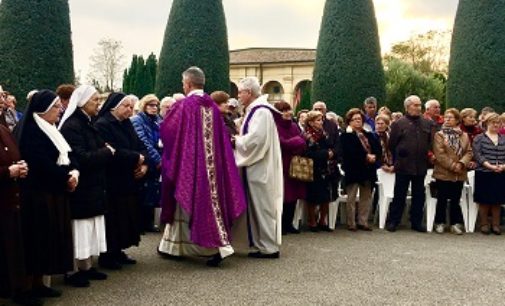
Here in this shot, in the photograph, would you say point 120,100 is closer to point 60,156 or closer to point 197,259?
point 60,156

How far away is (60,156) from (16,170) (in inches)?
22.8

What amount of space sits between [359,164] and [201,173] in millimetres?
3601

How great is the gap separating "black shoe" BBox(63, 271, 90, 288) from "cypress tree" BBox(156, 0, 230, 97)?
11.6 metres

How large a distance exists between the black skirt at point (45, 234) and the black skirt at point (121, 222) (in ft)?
3.40

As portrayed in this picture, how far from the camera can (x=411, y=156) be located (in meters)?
9.56

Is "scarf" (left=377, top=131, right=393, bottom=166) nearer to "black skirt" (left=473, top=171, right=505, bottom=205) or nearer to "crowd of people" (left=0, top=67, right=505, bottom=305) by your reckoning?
"crowd of people" (left=0, top=67, right=505, bottom=305)

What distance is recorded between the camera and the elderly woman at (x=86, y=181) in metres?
5.73

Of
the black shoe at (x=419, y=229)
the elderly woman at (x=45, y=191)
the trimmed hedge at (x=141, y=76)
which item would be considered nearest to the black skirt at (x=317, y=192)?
the black shoe at (x=419, y=229)

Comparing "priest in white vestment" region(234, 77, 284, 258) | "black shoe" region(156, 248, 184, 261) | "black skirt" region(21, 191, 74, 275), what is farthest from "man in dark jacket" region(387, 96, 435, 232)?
"black skirt" region(21, 191, 74, 275)

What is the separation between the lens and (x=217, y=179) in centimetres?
679

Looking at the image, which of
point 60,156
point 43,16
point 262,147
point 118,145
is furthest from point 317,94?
point 60,156

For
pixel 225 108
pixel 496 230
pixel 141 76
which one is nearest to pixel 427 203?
pixel 496 230

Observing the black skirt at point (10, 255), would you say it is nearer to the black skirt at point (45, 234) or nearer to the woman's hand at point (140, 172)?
the black skirt at point (45, 234)

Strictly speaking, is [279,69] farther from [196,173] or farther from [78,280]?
[78,280]
